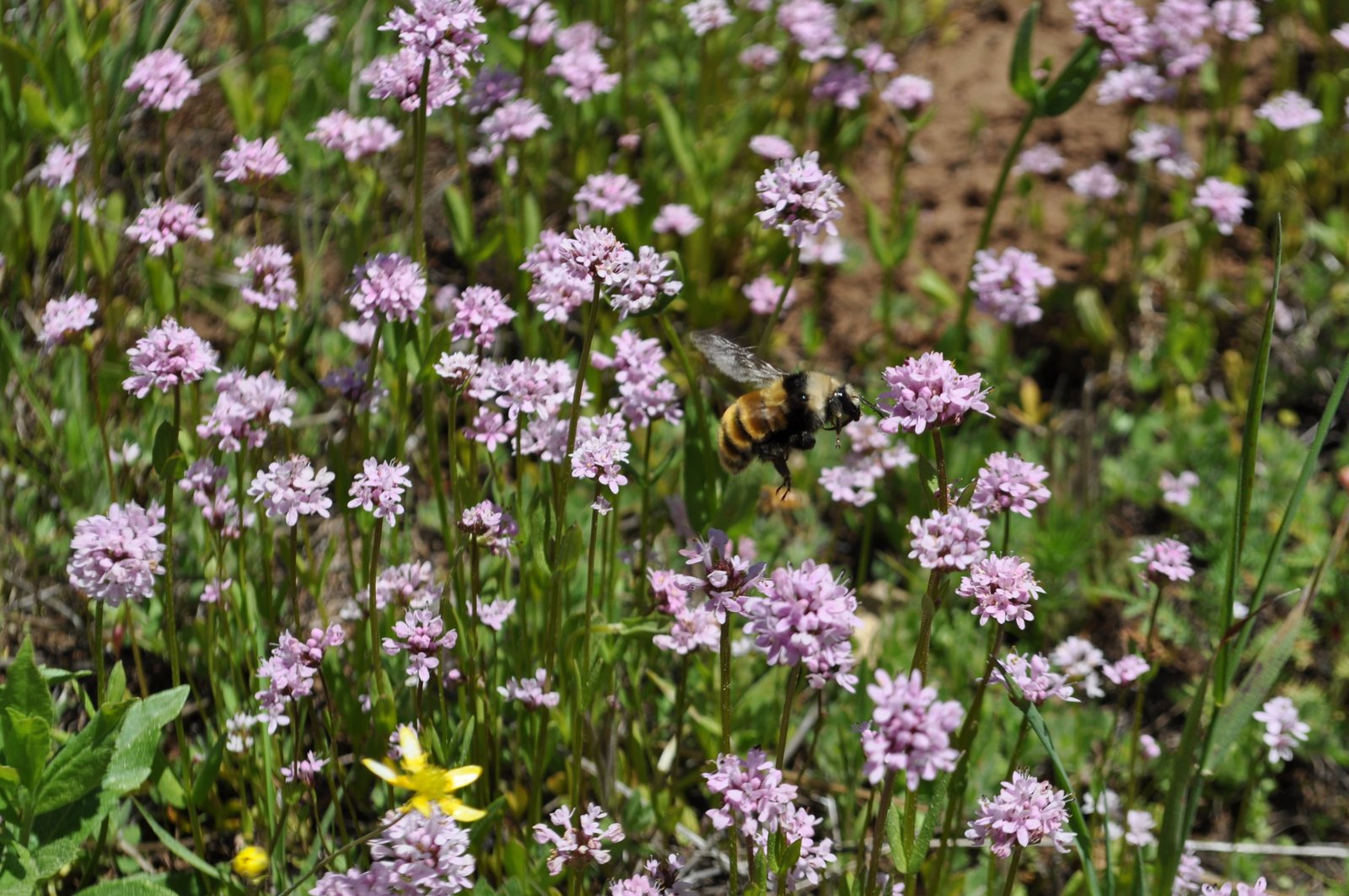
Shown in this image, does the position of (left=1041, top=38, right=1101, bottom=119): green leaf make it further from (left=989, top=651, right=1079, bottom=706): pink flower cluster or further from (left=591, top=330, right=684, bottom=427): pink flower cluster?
(left=989, top=651, right=1079, bottom=706): pink flower cluster

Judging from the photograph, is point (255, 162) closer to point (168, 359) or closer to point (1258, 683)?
point (168, 359)

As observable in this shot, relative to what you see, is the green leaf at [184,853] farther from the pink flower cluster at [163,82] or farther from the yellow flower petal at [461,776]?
the pink flower cluster at [163,82]

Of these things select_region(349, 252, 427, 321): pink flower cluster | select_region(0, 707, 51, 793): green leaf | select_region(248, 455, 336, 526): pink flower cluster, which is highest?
select_region(349, 252, 427, 321): pink flower cluster

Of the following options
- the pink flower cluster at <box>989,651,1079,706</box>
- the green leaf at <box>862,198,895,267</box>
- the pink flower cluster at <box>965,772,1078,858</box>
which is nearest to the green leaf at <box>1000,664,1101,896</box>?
the pink flower cluster at <box>965,772,1078,858</box>

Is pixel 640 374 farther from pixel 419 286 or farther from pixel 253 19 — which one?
pixel 253 19

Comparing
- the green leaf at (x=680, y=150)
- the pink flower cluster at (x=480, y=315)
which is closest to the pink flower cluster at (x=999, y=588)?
the pink flower cluster at (x=480, y=315)

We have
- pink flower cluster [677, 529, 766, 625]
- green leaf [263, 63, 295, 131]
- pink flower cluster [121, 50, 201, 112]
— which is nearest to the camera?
pink flower cluster [677, 529, 766, 625]
